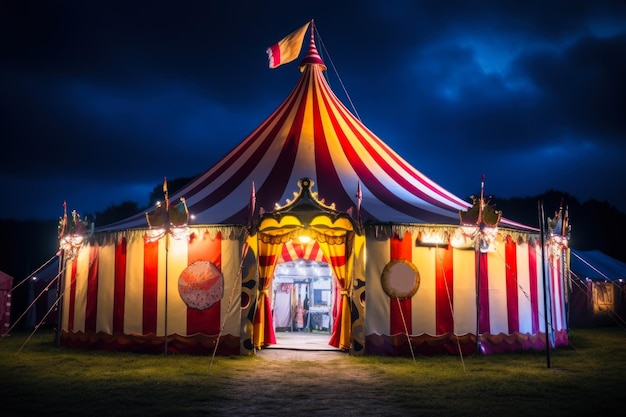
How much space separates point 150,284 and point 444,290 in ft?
14.3

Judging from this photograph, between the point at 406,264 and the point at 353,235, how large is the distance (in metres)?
0.88

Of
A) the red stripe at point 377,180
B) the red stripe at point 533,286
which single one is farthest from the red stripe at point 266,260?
the red stripe at point 533,286

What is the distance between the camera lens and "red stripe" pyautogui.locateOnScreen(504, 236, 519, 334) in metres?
9.32

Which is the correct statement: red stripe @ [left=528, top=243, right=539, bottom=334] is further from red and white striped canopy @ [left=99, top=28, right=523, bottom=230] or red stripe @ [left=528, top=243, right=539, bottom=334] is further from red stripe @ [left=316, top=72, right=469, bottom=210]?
red stripe @ [left=316, top=72, right=469, bottom=210]

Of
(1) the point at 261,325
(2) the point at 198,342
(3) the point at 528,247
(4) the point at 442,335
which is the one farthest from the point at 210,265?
(3) the point at 528,247

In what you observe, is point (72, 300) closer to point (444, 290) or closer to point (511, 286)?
point (444, 290)

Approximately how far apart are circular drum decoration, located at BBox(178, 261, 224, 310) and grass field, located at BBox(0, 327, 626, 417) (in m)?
0.81

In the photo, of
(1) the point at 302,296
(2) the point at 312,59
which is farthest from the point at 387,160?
(1) the point at 302,296

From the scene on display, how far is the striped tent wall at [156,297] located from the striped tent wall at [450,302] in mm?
2001

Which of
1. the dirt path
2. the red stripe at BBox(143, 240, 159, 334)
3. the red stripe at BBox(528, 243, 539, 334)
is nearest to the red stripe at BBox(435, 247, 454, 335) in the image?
the dirt path

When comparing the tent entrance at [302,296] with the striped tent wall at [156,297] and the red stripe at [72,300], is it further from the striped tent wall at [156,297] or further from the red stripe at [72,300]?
the striped tent wall at [156,297]

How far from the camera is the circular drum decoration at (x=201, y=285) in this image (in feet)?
28.7

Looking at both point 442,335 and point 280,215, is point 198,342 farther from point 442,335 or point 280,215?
point 442,335

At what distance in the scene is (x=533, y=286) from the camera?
387 inches
